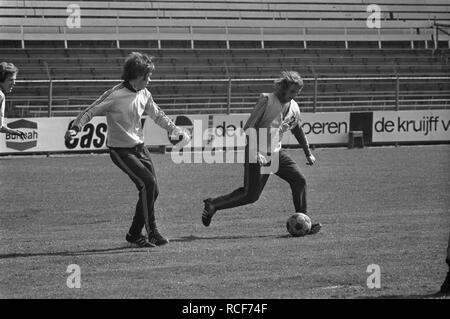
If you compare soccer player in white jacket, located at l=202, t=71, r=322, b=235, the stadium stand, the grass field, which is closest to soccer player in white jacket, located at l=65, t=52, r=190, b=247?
the grass field

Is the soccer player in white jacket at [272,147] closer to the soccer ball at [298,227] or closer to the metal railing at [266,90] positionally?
the soccer ball at [298,227]

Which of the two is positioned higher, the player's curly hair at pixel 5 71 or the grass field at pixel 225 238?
the player's curly hair at pixel 5 71

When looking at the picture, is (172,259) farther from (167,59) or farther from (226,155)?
(167,59)

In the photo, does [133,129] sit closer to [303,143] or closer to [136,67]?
[136,67]

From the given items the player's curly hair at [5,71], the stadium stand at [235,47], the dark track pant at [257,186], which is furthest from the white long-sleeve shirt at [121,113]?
the stadium stand at [235,47]

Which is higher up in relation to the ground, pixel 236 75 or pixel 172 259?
pixel 236 75

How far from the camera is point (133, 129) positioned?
10.1 m

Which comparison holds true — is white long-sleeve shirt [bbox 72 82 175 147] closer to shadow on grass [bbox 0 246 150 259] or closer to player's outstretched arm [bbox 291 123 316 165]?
shadow on grass [bbox 0 246 150 259]

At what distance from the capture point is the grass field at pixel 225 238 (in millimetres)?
7910

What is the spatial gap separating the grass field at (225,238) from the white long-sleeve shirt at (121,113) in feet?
3.51

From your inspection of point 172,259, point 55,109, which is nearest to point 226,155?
point 55,109

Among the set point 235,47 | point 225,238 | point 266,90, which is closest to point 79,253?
point 225,238
